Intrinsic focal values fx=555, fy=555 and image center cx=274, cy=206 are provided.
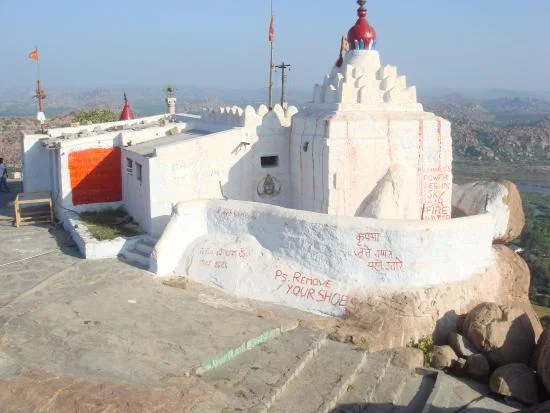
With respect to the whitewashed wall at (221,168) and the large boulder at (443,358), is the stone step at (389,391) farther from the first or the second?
the whitewashed wall at (221,168)

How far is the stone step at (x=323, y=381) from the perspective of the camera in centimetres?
765

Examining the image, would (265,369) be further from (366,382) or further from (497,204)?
(497,204)

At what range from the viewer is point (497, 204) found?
14.2m

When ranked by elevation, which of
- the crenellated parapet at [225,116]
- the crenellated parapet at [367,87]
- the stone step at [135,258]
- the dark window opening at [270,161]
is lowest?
the stone step at [135,258]

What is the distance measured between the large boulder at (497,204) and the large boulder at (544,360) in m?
4.68

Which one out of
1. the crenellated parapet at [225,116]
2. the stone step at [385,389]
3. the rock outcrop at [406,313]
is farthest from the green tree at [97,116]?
the stone step at [385,389]

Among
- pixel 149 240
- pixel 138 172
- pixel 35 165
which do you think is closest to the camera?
pixel 149 240

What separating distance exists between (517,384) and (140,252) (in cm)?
839

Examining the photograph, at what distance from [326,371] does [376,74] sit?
8058 mm

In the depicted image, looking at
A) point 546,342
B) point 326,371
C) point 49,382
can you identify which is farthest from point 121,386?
point 546,342

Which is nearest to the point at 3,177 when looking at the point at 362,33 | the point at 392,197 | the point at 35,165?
the point at 35,165

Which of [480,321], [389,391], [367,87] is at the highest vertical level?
[367,87]

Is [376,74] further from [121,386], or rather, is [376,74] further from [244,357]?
[121,386]

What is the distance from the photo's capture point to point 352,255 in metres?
10.9
